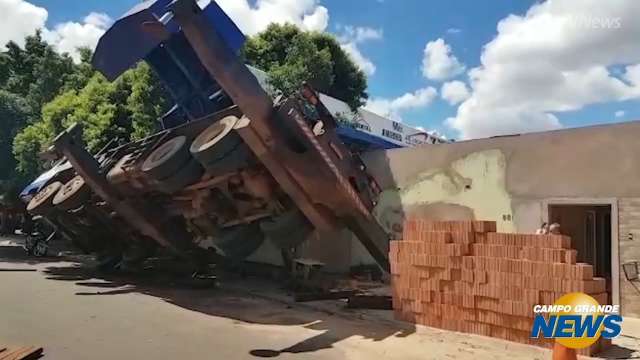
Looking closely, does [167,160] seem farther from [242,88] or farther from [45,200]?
[45,200]

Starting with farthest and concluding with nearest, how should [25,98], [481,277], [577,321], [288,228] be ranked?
[25,98] < [288,228] < [481,277] < [577,321]

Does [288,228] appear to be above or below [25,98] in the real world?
below

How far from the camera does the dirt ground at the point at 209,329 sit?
614cm

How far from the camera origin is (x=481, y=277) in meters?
6.90

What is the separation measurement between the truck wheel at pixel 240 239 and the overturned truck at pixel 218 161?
19 mm

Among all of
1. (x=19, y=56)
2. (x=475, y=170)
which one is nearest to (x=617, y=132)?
(x=475, y=170)

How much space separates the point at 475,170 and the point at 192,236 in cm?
608

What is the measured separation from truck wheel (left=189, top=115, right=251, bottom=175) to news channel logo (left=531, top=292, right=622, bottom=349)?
503 centimetres

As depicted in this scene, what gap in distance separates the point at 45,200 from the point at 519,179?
1113cm

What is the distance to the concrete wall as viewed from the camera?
873cm

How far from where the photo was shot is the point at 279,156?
8.95m

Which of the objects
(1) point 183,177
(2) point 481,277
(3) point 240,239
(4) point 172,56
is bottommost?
(2) point 481,277

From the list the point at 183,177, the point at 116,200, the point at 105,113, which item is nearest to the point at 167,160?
the point at 183,177

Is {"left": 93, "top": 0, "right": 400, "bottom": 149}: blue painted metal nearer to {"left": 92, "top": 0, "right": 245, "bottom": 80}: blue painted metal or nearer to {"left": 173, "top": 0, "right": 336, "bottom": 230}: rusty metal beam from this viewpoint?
{"left": 92, "top": 0, "right": 245, "bottom": 80}: blue painted metal
